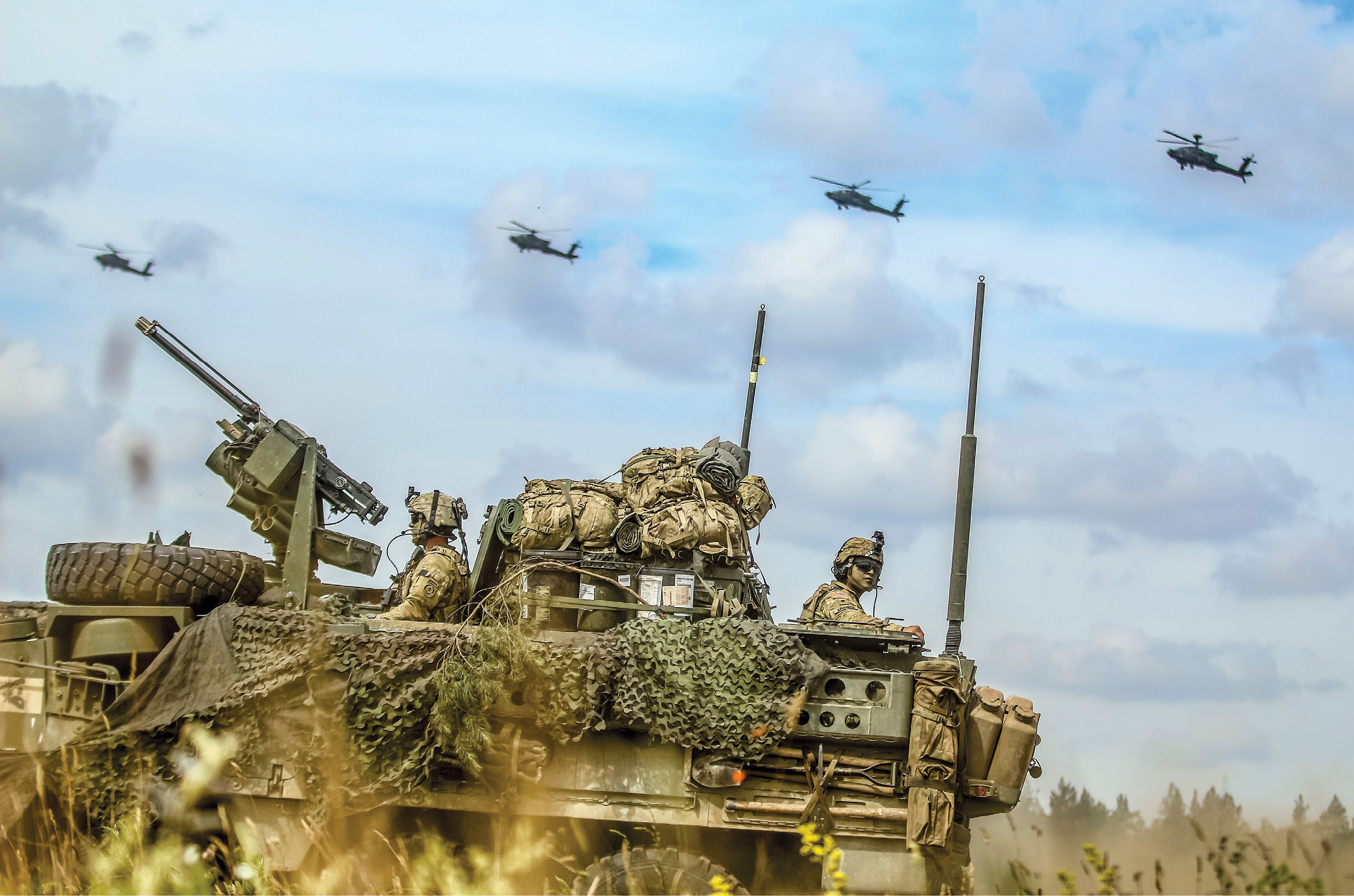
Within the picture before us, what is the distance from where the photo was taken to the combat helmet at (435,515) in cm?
1245

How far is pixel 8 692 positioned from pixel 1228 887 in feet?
28.5

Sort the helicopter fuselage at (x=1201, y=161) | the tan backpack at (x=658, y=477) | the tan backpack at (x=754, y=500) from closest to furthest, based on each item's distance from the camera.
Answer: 1. the tan backpack at (x=658, y=477)
2. the tan backpack at (x=754, y=500)
3. the helicopter fuselage at (x=1201, y=161)

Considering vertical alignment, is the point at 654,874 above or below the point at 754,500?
below

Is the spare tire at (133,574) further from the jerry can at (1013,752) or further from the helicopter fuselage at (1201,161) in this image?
the helicopter fuselage at (1201,161)

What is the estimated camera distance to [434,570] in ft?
Answer: 39.5

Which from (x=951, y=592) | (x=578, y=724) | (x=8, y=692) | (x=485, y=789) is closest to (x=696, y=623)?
(x=578, y=724)

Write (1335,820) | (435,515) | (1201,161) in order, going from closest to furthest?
(1335,820)
(435,515)
(1201,161)

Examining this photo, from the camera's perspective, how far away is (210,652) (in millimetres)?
10492

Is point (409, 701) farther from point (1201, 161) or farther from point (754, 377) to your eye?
point (1201, 161)

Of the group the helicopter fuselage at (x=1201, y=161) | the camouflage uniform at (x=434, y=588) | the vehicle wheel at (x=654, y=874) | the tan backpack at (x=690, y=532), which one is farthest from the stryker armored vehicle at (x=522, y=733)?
the helicopter fuselage at (x=1201, y=161)

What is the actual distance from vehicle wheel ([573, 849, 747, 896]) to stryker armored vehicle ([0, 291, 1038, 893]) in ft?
0.05

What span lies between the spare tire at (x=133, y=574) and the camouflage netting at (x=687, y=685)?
2763 mm

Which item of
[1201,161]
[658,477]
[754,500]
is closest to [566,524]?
[658,477]

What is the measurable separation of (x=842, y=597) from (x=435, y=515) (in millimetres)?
3686
